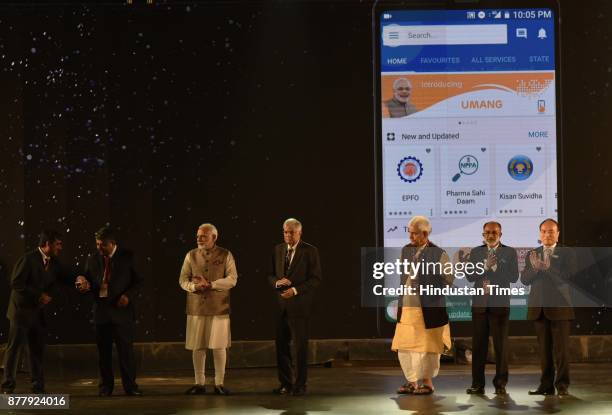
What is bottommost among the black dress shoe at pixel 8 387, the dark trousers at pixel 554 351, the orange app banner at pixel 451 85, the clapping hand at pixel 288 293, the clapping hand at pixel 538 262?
the black dress shoe at pixel 8 387

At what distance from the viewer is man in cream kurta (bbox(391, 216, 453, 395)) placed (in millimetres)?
7414

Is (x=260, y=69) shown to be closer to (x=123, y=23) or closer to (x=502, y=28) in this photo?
(x=123, y=23)

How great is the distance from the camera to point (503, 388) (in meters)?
7.52

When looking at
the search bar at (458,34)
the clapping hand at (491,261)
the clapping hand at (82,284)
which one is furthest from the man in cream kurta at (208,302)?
the search bar at (458,34)

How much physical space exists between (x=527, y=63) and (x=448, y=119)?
3.13ft

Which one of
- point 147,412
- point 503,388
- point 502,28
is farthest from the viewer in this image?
point 502,28

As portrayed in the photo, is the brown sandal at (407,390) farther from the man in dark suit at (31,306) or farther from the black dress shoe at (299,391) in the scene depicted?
the man in dark suit at (31,306)

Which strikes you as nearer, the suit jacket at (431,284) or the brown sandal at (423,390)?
the suit jacket at (431,284)

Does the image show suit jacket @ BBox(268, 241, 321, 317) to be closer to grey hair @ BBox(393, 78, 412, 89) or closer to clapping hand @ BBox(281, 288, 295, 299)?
clapping hand @ BBox(281, 288, 295, 299)

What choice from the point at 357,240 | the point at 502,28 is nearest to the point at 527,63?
the point at 502,28

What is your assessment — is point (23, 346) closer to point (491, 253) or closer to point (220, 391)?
point (220, 391)

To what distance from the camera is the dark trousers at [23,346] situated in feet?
25.4

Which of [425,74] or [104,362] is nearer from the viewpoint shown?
[104,362]

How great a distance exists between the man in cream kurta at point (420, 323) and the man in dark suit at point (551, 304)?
2.32ft
